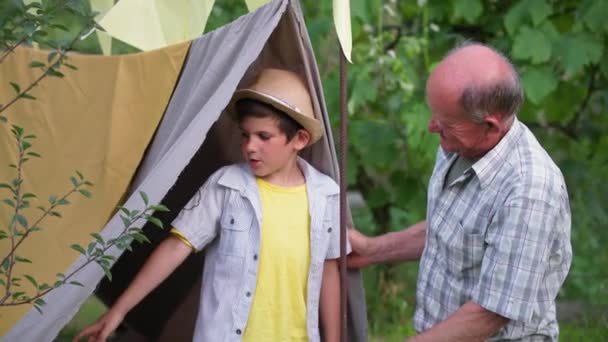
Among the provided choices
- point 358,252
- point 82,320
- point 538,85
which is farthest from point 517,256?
point 82,320

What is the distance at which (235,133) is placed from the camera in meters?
4.02

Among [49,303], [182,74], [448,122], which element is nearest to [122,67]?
[182,74]

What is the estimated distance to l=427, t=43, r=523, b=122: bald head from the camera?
356cm

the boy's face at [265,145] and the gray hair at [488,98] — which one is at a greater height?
the gray hair at [488,98]

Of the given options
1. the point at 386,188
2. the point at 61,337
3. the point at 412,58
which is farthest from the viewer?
the point at 386,188

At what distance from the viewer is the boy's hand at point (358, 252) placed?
13.5 ft

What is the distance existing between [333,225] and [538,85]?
2.57 meters

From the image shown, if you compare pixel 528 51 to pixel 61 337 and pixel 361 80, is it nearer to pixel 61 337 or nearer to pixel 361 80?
pixel 361 80

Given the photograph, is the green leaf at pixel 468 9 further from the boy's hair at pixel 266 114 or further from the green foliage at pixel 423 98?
the boy's hair at pixel 266 114

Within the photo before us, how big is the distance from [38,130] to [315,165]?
0.85 m

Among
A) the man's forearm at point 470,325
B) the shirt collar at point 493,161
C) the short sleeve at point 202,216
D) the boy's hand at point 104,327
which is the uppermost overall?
the shirt collar at point 493,161

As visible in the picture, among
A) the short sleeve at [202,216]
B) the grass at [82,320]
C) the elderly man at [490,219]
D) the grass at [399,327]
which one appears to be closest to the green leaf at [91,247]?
the short sleeve at [202,216]

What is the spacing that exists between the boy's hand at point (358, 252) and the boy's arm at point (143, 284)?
2.06 ft

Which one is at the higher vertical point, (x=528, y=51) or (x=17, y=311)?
(x=528, y=51)
